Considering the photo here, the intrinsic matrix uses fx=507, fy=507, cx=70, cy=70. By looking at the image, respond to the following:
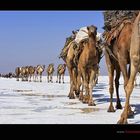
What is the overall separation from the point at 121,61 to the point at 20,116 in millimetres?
1625

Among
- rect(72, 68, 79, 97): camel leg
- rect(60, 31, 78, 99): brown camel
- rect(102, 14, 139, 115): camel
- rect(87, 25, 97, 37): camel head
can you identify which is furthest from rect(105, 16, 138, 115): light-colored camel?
rect(60, 31, 78, 99): brown camel

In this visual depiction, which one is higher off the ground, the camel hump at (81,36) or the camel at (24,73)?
the camel hump at (81,36)

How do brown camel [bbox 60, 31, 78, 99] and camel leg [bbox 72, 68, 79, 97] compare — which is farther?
brown camel [bbox 60, 31, 78, 99]

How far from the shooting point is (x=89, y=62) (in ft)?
33.4

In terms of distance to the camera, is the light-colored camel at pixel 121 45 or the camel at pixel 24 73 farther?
the camel at pixel 24 73

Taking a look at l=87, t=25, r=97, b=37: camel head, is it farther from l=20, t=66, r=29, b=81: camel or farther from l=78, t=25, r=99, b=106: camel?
l=20, t=66, r=29, b=81: camel

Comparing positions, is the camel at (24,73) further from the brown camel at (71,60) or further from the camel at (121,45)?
the camel at (121,45)

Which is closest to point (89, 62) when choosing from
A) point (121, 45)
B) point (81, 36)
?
point (81, 36)

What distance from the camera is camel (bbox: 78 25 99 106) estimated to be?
956 cm

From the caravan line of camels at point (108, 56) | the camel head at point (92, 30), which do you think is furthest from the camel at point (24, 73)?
the camel head at point (92, 30)

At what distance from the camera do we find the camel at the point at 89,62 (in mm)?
9562

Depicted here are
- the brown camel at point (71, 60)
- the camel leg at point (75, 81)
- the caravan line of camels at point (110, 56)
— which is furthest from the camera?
the brown camel at point (71, 60)
